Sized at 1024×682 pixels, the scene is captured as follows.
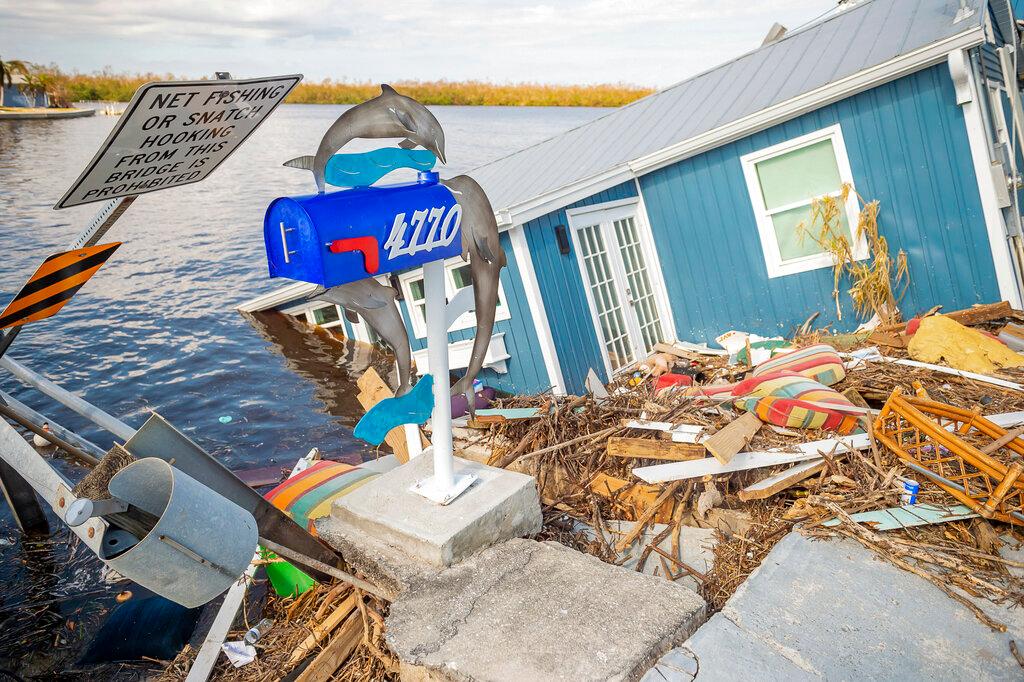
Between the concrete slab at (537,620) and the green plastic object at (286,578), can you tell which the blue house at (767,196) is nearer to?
the green plastic object at (286,578)

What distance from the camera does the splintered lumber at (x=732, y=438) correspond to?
4.59 meters

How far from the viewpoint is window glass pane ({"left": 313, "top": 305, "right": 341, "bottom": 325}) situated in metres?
15.3

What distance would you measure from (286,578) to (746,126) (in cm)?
752

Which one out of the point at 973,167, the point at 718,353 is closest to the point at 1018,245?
the point at 973,167

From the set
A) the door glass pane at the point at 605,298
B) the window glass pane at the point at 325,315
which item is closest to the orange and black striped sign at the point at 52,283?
the door glass pane at the point at 605,298

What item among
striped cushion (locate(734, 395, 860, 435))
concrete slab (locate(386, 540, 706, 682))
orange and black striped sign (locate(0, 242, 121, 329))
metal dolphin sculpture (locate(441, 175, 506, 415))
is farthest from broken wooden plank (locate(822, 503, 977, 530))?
orange and black striped sign (locate(0, 242, 121, 329))

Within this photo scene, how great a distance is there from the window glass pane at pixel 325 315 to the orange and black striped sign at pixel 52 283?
35.9 feet

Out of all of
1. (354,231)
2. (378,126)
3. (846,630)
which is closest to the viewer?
(354,231)

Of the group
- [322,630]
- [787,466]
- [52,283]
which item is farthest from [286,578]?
[787,466]

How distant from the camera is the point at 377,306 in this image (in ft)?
10.5

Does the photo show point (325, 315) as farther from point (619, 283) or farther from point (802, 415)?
point (802, 415)

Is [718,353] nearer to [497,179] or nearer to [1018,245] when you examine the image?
[1018,245]

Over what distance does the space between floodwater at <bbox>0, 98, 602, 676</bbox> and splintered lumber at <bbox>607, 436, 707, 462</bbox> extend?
191 inches

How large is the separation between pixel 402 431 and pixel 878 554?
Result: 13.3 ft
